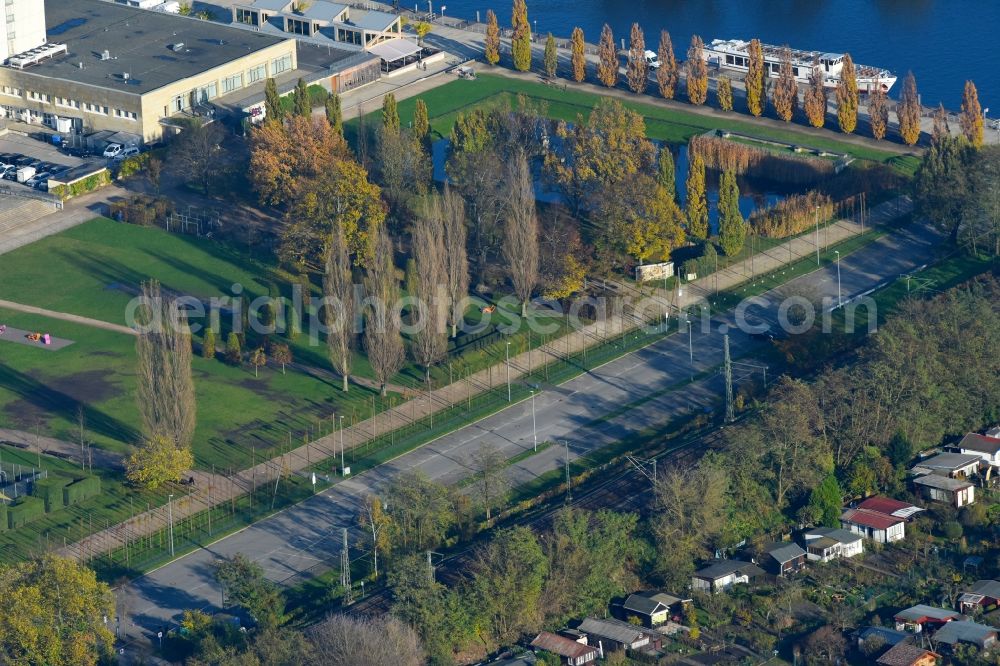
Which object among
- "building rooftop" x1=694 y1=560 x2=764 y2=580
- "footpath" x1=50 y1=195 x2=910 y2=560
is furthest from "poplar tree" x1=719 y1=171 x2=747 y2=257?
"building rooftop" x1=694 y1=560 x2=764 y2=580

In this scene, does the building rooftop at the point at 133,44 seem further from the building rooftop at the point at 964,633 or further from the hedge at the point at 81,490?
the building rooftop at the point at 964,633

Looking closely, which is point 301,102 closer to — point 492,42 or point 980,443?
point 492,42

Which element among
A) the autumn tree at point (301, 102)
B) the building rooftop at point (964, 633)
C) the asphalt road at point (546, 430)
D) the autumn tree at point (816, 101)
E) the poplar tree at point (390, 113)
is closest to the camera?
the building rooftop at point (964, 633)

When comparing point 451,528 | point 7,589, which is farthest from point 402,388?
point 7,589

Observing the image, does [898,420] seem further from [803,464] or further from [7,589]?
[7,589]

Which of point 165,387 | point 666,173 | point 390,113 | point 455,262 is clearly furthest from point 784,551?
point 390,113

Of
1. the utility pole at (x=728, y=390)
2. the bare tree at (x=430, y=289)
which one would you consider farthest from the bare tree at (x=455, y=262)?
the utility pole at (x=728, y=390)

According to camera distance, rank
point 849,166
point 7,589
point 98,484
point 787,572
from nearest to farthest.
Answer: point 7,589 < point 787,572 < point 98,484 < point 849,166
